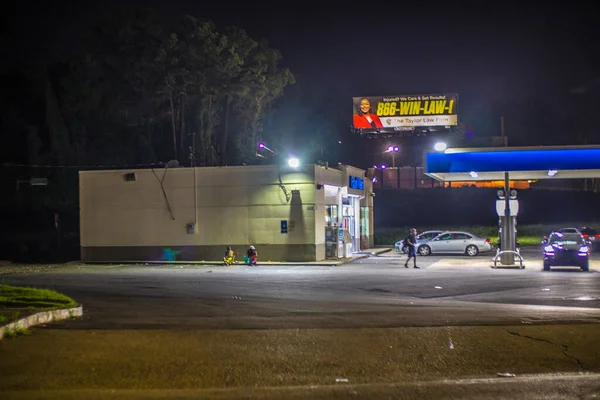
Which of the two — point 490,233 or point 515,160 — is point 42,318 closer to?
point 515,160

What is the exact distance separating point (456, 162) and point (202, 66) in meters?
25.5

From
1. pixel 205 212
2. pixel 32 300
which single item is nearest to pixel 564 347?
pixel 32 300

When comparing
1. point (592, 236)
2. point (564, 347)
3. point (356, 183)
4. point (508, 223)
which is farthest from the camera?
point (592, 236)

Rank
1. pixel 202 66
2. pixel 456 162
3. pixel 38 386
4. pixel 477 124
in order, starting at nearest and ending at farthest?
pixel 38 386 < pixel 456 162 < pixel 202 66 < pixel 477 124

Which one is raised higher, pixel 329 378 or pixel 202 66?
pixel 202 66

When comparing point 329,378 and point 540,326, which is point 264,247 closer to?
point 540,326

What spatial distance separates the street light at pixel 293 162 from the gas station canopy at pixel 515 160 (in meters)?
6.34

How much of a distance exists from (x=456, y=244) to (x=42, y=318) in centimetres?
2827

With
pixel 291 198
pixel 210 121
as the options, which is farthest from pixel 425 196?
pixel 291 198

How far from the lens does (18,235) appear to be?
5391cm

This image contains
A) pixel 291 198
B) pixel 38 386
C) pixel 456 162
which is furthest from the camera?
pixel 291 198

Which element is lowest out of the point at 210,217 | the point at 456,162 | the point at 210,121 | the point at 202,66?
the point at 210,217

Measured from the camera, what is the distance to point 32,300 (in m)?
14.5

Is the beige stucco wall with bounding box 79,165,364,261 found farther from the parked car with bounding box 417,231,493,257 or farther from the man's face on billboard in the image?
the man's face on billboard
